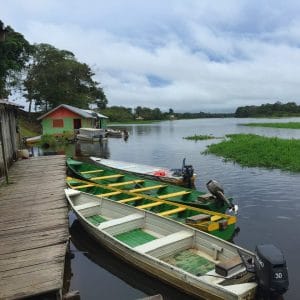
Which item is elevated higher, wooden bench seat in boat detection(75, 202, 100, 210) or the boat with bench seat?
wooden bench seat in boat detection(75, 202, 100, 210)

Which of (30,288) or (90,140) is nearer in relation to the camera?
(30,288)

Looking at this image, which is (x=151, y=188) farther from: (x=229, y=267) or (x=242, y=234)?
(x=229, y=267)

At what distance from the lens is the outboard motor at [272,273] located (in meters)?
6.34

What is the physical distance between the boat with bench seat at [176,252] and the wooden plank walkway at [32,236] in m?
1.44

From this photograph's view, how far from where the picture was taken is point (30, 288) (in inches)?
227

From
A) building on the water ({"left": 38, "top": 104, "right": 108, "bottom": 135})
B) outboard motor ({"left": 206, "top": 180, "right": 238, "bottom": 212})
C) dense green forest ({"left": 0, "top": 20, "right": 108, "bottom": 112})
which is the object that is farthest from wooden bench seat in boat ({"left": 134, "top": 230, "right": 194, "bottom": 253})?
dense green forest ({"left": 0, "top": 20, "right": 108, "bottom": 112})

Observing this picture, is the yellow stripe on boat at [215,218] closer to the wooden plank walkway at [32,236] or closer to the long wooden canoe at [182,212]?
the long wooden canoe at [182,212]

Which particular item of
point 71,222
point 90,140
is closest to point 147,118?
point 90,140

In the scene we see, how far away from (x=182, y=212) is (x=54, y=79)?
5535cm

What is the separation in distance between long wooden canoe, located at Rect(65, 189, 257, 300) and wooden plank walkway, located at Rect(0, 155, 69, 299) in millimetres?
1432

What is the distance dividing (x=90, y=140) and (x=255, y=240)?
36991 millimetres

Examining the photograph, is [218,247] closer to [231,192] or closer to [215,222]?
[215,222]

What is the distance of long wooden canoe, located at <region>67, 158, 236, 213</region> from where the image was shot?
1256 cm

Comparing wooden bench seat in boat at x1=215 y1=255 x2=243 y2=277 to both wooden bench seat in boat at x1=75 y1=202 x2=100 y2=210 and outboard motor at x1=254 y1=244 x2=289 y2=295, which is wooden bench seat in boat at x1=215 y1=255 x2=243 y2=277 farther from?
wooden bench seat in boat at x1=75 y1=202 x2=100 y2=210
